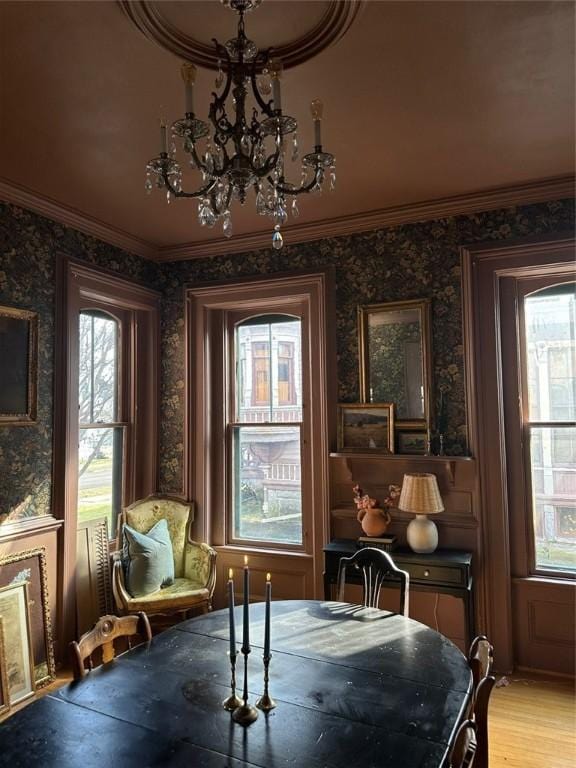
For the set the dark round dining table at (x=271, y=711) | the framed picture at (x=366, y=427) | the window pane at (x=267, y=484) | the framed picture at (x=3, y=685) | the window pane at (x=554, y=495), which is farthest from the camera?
the window pane at (x=267, y=484)

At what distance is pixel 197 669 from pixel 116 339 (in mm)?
2831

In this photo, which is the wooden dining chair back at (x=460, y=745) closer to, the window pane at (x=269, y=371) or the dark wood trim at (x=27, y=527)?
the dark wood trim at (x=27, y=527)

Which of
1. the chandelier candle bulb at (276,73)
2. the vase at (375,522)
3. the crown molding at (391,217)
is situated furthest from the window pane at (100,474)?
the chandelier candle bulb at (276,73)

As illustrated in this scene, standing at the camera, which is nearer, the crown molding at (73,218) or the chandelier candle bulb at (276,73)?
the chandelier candle bulb at (276,73)

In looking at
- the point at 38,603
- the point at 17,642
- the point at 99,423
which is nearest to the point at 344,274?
the point at 99,423

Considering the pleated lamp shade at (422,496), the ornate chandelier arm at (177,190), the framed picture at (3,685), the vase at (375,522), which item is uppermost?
the ornate chandelier arm at (177,190)

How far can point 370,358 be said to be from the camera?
3.61 m

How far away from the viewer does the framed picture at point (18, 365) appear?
3.04 metres

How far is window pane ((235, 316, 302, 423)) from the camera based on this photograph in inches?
157

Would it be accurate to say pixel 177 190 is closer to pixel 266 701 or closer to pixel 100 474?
pixel 266 701

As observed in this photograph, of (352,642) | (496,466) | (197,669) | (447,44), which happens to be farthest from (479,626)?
(447,44)

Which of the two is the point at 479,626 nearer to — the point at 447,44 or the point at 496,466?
the point at 496,466

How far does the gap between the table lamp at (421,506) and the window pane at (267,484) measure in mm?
967

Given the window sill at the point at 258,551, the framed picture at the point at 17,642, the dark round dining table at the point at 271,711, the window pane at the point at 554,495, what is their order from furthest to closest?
the window sill at the point at 258,551, the window pane at the point at 554,495, the framed picture at the point at 17,642, the dark round dining table at the point at 271,711
